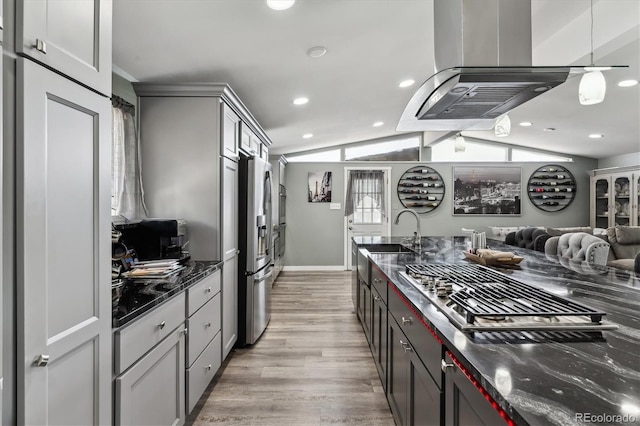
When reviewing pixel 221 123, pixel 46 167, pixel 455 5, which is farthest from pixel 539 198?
pixel 46 167

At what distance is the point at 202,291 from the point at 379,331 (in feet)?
4.05

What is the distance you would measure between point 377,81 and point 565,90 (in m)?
2.51

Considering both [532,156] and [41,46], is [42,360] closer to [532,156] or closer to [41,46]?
[41,46]

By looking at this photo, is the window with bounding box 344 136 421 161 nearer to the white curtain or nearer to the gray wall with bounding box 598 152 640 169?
the gray wall with bounding box 598 152 640 169

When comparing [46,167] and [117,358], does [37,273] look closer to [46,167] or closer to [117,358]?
[46,167]

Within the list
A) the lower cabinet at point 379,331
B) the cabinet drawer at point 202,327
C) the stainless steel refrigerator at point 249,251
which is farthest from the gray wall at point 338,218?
the cabinet drawer at point 202,327

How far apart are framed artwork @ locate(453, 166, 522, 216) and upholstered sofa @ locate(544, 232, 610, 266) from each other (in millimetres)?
3736

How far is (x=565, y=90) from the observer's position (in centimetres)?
392

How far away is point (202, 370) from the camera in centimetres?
198

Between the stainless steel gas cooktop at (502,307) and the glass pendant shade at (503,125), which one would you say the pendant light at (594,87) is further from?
the stainless steel gas cooktop at (502,307)

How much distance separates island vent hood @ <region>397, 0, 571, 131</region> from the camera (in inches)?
56.9

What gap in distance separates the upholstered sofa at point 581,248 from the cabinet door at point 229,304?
256 cm

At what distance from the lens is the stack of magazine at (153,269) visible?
1.77 meters

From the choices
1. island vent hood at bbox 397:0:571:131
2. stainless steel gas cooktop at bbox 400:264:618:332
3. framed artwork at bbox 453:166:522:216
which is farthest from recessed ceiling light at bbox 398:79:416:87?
framed artwork at bbox 453:166:522:216
